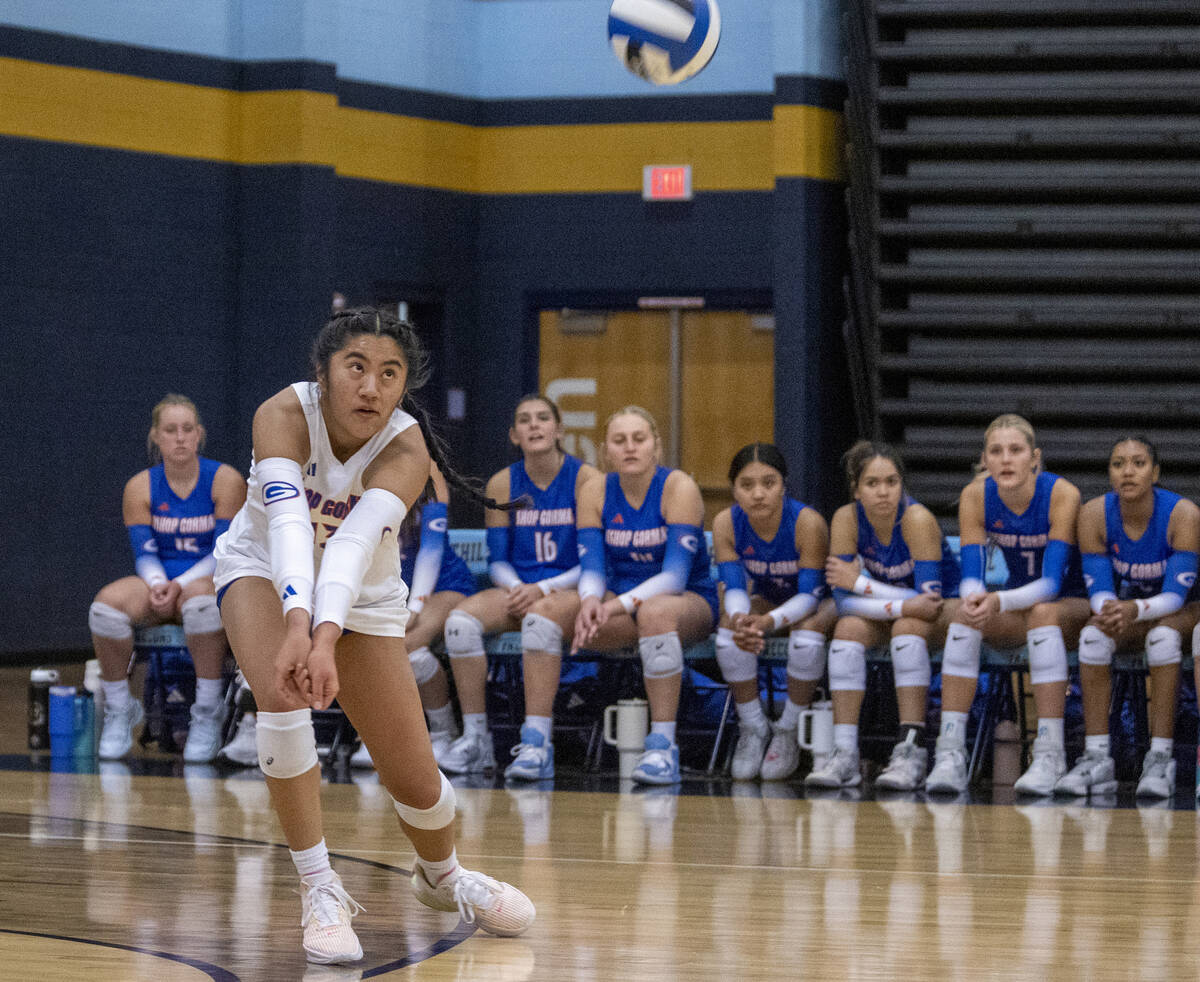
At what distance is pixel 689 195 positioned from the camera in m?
10.3

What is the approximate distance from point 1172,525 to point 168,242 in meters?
6.07

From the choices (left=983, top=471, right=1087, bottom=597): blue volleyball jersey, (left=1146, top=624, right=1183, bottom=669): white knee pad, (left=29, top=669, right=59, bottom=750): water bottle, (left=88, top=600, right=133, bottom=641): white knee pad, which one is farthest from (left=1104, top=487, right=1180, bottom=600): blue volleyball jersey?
(left=29, top=669, right=59, bottom=750): water bottle

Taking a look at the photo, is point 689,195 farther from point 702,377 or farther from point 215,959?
point 215,959

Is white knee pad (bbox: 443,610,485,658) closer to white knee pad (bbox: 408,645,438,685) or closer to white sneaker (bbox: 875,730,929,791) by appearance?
white knee pad (bbox: 408,645,438,685)

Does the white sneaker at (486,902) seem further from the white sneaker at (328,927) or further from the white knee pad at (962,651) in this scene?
the white knee pad at (962,651)

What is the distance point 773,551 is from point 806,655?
1.39 ft

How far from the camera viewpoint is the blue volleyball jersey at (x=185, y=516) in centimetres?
650

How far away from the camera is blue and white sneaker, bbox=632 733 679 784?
19.0 feet

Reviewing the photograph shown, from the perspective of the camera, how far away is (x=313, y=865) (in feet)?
10.9

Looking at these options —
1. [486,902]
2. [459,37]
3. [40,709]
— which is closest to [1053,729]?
[486,902]

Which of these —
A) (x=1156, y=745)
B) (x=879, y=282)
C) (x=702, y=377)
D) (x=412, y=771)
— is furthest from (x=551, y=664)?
(x=702, y=377)

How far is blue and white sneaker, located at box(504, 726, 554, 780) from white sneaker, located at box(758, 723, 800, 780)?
2.47 feet

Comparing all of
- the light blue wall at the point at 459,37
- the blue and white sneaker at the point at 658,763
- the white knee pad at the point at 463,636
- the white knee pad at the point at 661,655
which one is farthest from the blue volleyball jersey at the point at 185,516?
the light blue wall at the point at 459,37

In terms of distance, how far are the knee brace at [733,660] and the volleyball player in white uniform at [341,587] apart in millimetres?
2514
